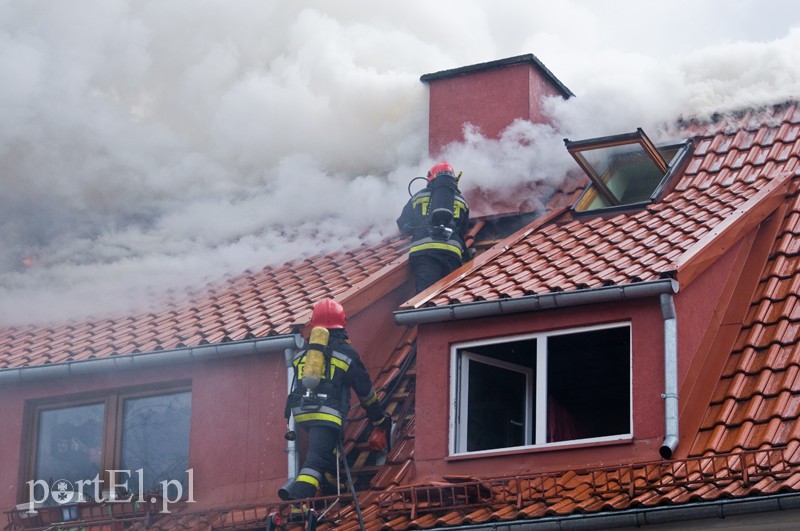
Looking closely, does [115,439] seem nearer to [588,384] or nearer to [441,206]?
[441,206]

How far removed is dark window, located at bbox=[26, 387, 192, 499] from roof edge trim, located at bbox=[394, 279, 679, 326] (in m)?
2.68

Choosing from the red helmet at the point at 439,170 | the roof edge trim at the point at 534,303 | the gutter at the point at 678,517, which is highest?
the red helmet at the point at 439,170

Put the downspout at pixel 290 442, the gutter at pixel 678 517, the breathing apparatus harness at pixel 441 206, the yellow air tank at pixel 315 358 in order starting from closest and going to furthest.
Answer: the gutter at pixel 678 517, the yellow air tank at pixel 315 358, the downspout at pixel 290 442, the breathing apparatus harness at pixel 441 206

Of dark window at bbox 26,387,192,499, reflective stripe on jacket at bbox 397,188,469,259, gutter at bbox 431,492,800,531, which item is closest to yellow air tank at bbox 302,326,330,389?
dark window at bbox 26,387,192,499

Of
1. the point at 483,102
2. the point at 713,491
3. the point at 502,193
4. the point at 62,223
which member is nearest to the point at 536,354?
the point at 713,491

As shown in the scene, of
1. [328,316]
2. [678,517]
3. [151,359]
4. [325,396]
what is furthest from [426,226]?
[678,517]

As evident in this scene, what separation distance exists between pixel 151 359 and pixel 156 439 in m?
0.78

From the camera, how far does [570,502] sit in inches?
517

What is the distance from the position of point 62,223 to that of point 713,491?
11401 millimetres

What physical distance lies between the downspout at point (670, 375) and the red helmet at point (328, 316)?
3150mm

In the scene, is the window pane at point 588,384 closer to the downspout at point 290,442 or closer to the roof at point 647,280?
the roof at point 647,280

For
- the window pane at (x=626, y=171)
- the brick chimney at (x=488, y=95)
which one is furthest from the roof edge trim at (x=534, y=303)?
the brick chimney at (x=488, y=95)

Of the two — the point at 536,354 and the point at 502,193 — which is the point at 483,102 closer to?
the point at 502,193

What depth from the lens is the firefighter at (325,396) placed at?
49.4 ft
